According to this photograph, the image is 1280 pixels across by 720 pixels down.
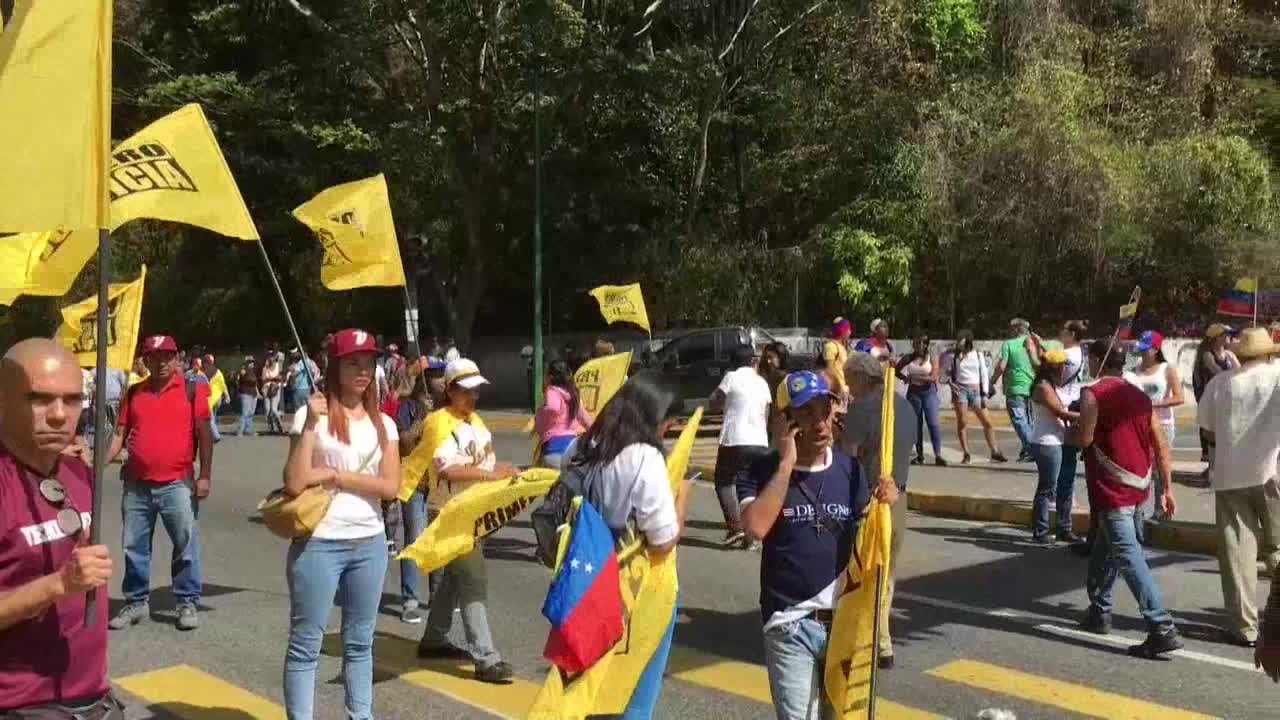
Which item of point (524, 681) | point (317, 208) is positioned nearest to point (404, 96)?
point (317, 208)

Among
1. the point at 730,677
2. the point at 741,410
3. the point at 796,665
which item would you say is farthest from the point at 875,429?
the point at 741,410

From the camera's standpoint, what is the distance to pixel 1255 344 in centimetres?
673

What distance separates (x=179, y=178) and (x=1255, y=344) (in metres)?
6.36

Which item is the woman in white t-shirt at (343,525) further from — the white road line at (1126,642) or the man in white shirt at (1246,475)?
the man in white shirt at (1246,475)

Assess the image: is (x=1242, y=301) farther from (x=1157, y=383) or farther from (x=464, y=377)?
(x=464, y=377)

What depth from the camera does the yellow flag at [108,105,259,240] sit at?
5633 millimetres

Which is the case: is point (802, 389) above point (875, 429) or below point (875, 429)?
above

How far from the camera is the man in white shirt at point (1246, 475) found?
657cm

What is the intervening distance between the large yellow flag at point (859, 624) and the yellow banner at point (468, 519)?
1.37 m

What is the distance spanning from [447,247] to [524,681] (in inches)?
892

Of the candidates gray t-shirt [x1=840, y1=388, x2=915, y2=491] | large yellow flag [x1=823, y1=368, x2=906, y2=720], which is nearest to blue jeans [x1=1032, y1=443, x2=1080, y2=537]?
gray t-shirt [x1=840, y1=388, x2=915, y2=491]

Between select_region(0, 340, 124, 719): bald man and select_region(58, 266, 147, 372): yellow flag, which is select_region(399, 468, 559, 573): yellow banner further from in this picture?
select_region(58, 266, 147, 372): yellow flag

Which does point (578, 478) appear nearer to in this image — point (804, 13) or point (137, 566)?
point (137, 566)

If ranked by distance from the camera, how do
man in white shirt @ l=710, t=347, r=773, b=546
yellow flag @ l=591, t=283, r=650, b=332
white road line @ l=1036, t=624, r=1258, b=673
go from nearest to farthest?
white road line @ l=1036, t=624, r=1258, b=673
man in white shirt @ l=710, t=347, r=773, b=546
yellow flag @ l=591, t=283, r=650, b=332
